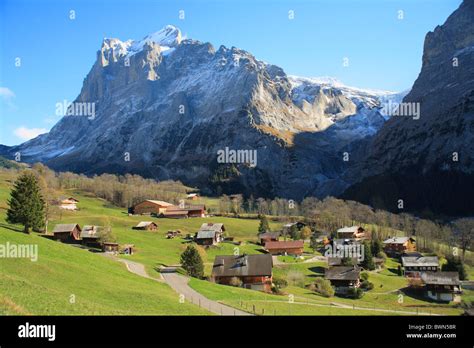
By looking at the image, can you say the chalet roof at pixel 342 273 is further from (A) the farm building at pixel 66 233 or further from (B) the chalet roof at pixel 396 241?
(A) the farm building at pixel 66 233

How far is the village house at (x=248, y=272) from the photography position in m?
76.7

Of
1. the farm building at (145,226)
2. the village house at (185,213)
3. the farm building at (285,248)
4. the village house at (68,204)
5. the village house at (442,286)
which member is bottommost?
the village house at (442,286)

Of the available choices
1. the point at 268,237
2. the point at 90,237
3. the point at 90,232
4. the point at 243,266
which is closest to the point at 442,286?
the point at 243,266

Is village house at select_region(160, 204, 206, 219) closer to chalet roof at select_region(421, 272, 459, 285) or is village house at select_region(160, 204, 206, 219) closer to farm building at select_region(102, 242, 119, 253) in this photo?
farm building at select_region(102, 242, 119, 253)

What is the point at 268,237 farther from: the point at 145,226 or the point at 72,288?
the point at 72,288

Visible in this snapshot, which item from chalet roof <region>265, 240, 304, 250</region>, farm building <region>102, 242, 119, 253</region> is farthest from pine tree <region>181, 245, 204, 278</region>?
chalet roof <region>265, 240, 304, 250</region>

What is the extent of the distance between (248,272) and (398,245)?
6389 cm

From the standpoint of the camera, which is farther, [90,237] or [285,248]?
[285,248]

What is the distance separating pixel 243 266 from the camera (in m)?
78.9

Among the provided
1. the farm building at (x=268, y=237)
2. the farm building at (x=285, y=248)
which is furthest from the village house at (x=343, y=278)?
the farm building at (x=268, y=237)

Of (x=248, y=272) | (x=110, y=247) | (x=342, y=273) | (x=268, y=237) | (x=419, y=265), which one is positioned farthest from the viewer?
(x=268, y=237)

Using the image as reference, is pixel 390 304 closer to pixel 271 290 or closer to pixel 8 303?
pixel 271 290

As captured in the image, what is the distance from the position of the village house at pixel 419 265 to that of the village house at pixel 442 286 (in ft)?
43.8

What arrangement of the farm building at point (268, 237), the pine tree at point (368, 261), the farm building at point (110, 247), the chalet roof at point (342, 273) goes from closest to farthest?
the chalet roof at point (342, 273) → the farm building at point (110, 247) → the pine tree at point (368, 261) → the farm building at point (268, 237)
